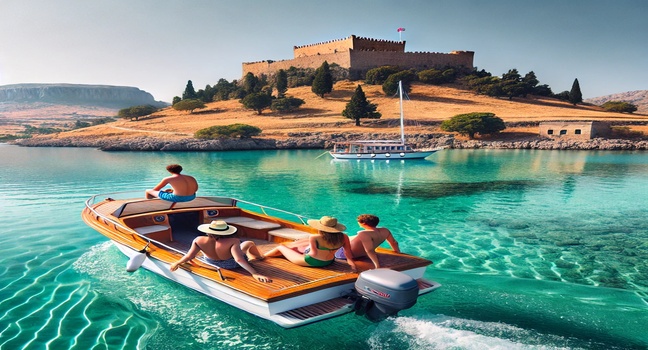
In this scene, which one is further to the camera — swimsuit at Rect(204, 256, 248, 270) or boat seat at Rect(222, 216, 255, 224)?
boat seat at Rect(222, 216, 255, 224)

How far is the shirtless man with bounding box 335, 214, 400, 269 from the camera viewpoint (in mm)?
7891

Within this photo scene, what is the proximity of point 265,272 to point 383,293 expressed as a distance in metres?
2.42

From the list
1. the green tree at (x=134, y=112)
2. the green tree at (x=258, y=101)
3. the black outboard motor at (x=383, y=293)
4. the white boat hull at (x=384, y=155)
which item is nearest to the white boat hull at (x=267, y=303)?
the black outboard motor at (x=383, y=293)

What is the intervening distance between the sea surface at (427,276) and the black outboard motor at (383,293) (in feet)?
1.76

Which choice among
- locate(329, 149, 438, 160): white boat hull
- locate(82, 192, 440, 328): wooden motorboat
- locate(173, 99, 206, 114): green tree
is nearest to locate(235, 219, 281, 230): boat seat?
locate(82, 192, 440, 328): wooden motorboat

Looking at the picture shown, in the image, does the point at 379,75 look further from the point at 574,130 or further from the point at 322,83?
the point at 574,130

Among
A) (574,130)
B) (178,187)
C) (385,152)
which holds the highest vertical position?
(178,187)

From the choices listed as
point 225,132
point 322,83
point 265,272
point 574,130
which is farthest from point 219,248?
point 322,83

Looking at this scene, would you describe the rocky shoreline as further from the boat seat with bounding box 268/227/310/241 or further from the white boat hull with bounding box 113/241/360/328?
the white boat hull with bounding box 113/241/360/328

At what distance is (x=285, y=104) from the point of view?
77125 mm

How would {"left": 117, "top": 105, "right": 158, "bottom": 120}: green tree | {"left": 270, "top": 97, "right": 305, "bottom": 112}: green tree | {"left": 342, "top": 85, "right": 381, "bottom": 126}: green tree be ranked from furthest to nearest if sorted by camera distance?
{"left": 117, "top": 105, "right": 158, "bottom": 120}: green tree < {"left": 270, "top": 97, "right": 305, "bottom": 112}: green tree < {"left": 342, "top": 85, "right": 381, "bottom": 126}: green tree

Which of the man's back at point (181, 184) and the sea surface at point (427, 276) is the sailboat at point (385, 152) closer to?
the sea surface at point (427, 276)

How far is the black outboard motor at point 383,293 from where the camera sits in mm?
6629

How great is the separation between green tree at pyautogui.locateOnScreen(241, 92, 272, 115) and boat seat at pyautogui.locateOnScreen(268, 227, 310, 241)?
68.1 metres
